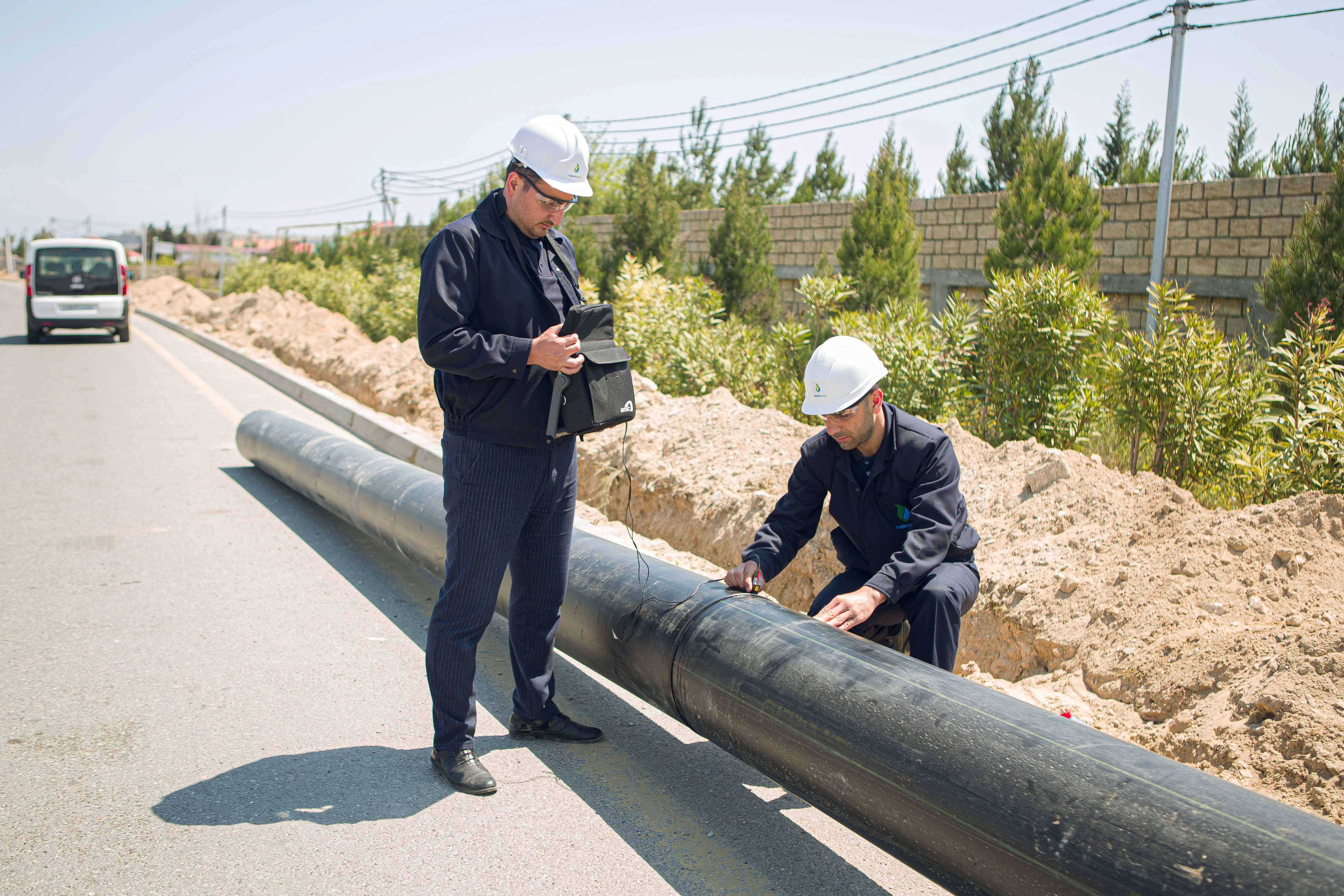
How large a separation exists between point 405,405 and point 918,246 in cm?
728

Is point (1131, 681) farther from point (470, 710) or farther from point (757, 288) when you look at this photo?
point (757, 288)

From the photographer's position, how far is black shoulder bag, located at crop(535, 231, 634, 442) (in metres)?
3.10

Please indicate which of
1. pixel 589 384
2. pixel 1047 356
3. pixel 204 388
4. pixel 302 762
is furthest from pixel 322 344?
pixel 589 384

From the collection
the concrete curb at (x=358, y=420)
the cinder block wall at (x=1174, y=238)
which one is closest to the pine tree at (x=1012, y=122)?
the cinder block wall at (x=1174, y=238)

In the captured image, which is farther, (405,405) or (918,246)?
(918,246)

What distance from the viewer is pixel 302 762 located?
3285 mm

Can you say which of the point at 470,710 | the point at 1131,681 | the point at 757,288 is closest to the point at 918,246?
the point at 757,288

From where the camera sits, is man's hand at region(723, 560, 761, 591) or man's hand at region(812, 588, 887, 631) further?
man's hand at region(723, 560, 761, 591)

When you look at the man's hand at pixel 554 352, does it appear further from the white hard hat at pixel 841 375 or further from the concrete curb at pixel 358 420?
the concrete curb at pixel 358 420

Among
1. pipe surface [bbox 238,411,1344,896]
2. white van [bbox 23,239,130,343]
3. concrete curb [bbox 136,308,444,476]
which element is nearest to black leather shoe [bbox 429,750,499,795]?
pipe surface [bbox 238,411,1344,896]

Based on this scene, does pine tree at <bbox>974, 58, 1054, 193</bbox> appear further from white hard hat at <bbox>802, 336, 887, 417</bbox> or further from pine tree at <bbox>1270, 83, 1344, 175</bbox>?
white hard hat at <bbox>802, 336, 887, 417</bbox>

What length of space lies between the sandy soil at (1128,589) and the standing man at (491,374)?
769 mm

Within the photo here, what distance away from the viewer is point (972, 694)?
2.41 meters

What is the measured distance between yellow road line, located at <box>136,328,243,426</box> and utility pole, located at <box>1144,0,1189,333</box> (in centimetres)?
1024
